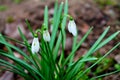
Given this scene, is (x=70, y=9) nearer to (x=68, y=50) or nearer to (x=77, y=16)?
(x=77, y=16)

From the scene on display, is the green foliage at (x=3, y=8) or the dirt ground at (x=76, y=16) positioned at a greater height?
the green foliage at (x=3, y=8)

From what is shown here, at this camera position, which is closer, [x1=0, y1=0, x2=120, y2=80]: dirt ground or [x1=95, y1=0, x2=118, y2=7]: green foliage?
[x1=0, y1=0, x2=120, y2=80]: dirt ground

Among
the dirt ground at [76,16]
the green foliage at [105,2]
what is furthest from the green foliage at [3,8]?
the green foliage at [105,2]

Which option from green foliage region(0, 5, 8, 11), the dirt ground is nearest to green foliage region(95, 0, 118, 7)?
the dirt ground

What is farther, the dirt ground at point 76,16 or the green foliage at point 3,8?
the green foliage at point 3,8

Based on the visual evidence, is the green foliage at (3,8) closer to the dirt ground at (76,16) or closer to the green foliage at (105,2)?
the dirt ground at (76,16)

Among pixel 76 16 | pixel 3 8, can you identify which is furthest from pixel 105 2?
pixel 3 8

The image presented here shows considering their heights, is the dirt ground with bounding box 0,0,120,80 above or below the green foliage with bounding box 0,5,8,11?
below

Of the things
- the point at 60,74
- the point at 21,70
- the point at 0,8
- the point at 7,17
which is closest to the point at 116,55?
the point at 60,74

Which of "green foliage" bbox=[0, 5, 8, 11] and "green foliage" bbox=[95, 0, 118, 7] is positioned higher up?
"green foliage" bbox=[0, 5, 8, 11]

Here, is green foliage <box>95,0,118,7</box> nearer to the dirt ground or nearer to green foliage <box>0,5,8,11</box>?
the dirt ground

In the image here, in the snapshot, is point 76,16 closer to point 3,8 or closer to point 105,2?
point 105,2
